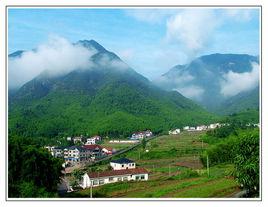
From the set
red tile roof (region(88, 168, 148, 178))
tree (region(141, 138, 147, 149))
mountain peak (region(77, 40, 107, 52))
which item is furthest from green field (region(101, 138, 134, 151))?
mountain peak (region(77, 40, 107, 52))

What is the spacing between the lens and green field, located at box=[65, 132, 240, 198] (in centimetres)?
374

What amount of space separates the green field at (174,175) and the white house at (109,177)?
4.9 inches

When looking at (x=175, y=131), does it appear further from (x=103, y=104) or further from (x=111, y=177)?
(x=111, y=177)

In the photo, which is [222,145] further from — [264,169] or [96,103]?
[264,169]

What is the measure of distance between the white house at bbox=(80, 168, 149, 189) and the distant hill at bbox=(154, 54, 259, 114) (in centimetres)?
147

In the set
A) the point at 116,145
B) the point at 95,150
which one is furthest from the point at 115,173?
the point at 116,145

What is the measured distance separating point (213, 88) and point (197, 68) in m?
0.52

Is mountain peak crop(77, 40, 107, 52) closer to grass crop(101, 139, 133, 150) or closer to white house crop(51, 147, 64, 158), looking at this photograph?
white house crop(51, 147, 64, 158)

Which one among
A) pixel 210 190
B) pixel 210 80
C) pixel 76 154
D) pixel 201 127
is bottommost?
pixel 210 190

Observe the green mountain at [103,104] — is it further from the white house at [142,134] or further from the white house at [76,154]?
the white house at [76,154]

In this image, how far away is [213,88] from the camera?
6152 mm

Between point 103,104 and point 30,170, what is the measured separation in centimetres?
272

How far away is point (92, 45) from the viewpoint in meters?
4.70

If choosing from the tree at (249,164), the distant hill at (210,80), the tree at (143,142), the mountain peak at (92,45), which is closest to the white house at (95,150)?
the tree at (143,142)
